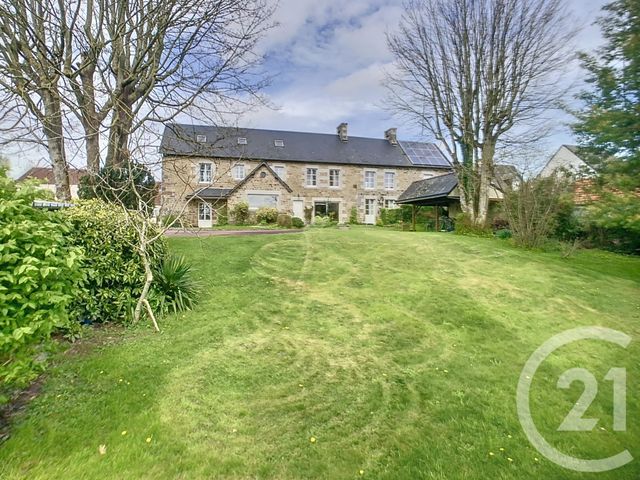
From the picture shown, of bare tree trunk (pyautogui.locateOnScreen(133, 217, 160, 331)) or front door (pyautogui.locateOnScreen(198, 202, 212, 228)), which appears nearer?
bare tree trunk (pyautogui.locateOnScreen(133, 217, 160, 331))

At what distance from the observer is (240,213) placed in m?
25.1

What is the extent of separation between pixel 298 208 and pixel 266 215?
17.0ft

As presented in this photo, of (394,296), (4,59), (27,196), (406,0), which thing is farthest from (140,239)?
(406,0)

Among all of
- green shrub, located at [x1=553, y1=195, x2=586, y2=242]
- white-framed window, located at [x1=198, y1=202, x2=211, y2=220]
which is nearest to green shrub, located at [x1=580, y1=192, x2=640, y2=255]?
green shrub, located at [x1=553, y1=195, x2=586, y2=242]

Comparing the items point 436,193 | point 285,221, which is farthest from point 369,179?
point 285,221

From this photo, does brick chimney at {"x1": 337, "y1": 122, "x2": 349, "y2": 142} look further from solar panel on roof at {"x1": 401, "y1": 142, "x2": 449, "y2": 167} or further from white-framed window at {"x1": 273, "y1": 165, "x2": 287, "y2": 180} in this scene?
white-framed window at {"x1": 273, "y1": 165, "x2": 287, "y2": 180}

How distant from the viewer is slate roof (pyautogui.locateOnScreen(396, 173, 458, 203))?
69.0 feet

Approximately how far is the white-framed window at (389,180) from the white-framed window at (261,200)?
1133 cm

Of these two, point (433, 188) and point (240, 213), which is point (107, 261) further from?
point (433, 188)

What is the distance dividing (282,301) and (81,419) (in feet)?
12.6

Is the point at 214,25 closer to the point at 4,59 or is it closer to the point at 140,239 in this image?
the point at 4,59

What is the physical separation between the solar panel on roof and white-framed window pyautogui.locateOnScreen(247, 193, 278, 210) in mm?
14988

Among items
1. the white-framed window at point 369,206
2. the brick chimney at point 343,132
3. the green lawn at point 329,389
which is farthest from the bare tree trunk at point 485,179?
the brick chimney at point 343,132

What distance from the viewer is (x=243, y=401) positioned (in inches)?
139
